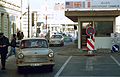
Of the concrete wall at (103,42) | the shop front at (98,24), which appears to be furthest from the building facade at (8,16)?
the concrete wall at (103,42)

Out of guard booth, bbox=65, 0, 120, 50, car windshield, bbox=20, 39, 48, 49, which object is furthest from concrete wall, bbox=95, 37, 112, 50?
car windshield, bbox=20, 39, 48, 49

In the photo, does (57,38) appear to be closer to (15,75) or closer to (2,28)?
(2,28)

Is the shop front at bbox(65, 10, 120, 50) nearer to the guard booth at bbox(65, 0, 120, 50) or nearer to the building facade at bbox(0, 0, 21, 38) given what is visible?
the guard booth at bbox(65, 0, 120, 50)

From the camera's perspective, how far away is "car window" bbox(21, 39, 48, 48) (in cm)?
1727

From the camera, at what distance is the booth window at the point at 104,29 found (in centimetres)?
3353

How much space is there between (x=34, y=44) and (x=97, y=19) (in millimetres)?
16947

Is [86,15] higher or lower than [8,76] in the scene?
higher

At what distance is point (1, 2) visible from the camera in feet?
117

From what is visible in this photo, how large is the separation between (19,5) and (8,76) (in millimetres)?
33802

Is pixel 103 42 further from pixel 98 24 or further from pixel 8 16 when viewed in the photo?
pixel 8 16

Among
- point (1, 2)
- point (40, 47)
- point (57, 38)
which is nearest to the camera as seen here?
point (40, 47)

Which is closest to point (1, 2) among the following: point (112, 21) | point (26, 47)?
point (112, 21)

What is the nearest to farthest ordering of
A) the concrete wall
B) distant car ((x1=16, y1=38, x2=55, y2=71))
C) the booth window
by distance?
distant car ((x1=16, y1=38, x2=55, y2=71)), the concrete wall, the booth window

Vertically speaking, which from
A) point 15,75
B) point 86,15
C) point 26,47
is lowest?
point 15,75
